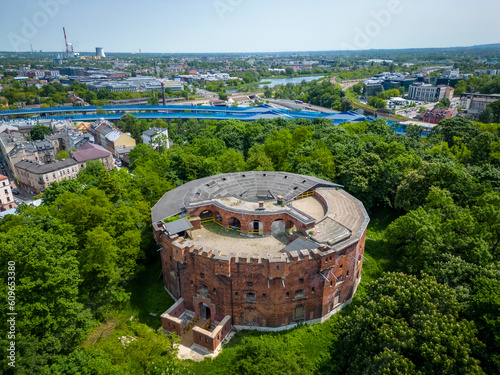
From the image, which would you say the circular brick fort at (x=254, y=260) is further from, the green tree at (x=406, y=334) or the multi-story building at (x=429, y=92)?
the multi-story building at (x=429, y=92)

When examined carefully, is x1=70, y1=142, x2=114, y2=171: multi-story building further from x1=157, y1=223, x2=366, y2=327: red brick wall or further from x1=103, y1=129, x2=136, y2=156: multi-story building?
x1=157, y1=223, x2=366, y2=327: red brick wall

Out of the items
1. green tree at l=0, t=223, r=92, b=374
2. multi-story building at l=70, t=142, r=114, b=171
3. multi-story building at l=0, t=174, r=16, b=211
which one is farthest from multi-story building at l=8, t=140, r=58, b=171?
green tree at l=0, t=223, r=92, b=374

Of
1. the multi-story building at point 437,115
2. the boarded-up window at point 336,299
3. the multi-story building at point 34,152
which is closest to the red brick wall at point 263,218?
the boarded-up window at point 336,299

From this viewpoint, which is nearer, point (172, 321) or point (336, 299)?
point (172, 321)

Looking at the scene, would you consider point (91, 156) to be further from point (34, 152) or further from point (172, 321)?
point (172, 321)

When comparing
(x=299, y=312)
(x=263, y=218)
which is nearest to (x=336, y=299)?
(x=299, y=312)

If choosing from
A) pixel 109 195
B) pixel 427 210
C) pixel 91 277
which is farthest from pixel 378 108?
pixel 91 277
